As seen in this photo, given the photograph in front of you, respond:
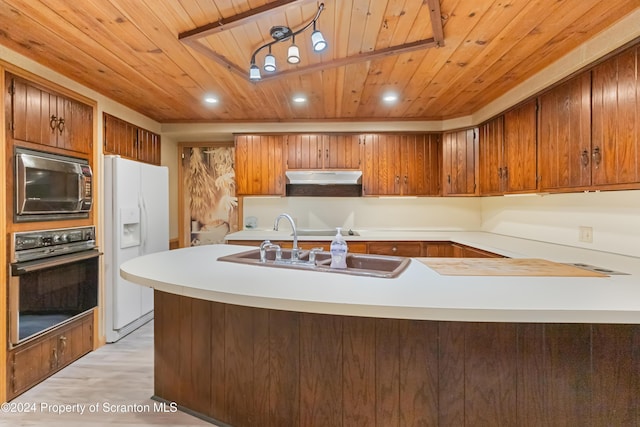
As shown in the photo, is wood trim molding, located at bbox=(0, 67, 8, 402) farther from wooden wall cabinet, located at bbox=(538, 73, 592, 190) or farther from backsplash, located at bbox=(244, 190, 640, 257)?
wooden wall cabinet, located at bbox=(538, 73, 592, 190)

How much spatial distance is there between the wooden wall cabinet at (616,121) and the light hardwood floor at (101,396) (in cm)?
276

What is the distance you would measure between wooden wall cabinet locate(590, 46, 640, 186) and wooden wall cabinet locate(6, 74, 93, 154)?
383 centimetres

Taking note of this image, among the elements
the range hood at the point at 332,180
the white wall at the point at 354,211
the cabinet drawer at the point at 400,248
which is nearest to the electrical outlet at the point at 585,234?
the cabinet drawer at the point at 400,248

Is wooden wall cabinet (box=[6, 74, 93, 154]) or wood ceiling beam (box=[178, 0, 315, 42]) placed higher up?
wood ceiling beam (box=[178, 0, 315, 42])

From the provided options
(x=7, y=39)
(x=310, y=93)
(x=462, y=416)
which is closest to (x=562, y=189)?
(x=462, y=416)

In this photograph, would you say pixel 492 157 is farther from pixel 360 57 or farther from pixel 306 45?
pixel 306 45

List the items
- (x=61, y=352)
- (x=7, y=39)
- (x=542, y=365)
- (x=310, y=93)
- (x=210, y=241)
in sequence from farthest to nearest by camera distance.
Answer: (x=210, y=241) → (x=310, y=93) → (x=61, y=352) → (x=7, y=39) → (x=542, y=365)

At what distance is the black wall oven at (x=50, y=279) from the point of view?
2137 millimetres

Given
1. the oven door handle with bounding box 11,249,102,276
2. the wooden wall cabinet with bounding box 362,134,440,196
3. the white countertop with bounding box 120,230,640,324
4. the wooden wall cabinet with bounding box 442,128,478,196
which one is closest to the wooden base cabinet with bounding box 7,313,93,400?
the oven door handle with bounding box 11,249,102,276

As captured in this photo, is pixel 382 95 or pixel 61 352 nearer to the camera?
pixel 61 352

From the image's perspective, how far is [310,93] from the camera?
9.78 ft

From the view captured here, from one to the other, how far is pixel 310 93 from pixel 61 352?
3.00 meters

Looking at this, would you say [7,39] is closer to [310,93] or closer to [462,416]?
[310,93]

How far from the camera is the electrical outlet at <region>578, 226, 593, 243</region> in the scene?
2.38 meters
